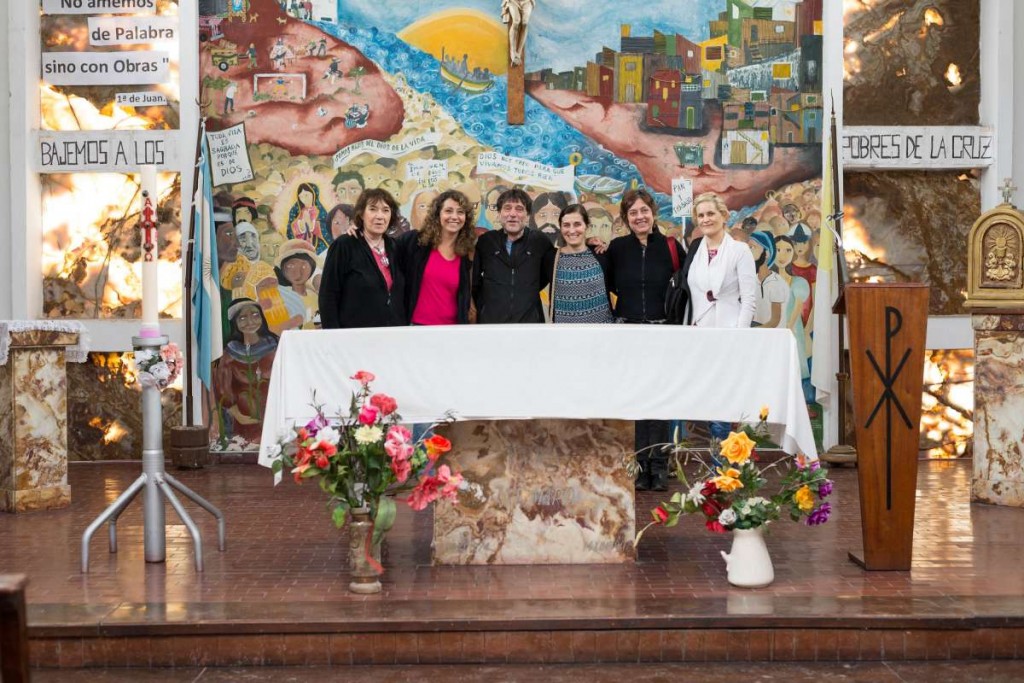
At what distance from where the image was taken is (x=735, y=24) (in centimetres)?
898

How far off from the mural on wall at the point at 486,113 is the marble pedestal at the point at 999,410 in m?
2.14

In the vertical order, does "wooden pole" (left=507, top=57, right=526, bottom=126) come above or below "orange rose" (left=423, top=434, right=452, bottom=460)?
above

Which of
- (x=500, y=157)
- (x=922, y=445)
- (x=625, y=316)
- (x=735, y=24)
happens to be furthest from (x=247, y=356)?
(x=922, y=445)

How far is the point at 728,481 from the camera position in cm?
490

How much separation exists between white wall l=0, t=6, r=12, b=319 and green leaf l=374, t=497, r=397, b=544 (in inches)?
198

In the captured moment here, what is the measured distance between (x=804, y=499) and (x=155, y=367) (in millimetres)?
2649

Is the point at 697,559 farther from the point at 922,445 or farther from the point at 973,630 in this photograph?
the point at 922,445

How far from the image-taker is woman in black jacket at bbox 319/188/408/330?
21.0ft

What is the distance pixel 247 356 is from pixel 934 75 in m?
5.14

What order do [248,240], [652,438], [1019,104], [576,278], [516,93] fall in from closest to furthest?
[576,278] < [652,438] < [516,93] < [248,240] < [1019,104]

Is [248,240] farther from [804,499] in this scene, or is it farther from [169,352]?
[804,499]

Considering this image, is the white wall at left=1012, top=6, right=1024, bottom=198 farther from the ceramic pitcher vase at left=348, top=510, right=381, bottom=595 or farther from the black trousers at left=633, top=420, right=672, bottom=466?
the ceramic pitcher vase at left=348, top=510, right=381, bottom=595

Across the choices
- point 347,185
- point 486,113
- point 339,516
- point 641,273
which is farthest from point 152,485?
point 486,113

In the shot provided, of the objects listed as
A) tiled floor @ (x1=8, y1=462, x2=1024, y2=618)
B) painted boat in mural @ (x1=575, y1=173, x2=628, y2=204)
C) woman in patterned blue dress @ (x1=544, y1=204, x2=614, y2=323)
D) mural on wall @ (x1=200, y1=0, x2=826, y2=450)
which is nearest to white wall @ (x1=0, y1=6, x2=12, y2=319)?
mural on wall @ (x1=200, y1=0, x2=826, y2=450)
